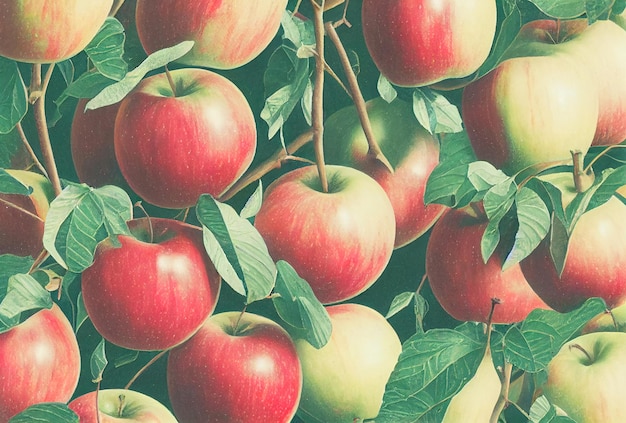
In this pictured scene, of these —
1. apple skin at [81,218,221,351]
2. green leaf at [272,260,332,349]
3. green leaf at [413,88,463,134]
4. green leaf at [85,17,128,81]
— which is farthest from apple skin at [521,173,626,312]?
green leaf at [85,17,128,81]

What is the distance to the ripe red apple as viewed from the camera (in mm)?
896

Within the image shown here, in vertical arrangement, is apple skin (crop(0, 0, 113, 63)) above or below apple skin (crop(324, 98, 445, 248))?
above

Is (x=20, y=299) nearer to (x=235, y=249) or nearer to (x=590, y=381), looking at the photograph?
(x=235, y=249)

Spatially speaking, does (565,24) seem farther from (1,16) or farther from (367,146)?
(1,16)

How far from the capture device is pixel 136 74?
0.81m

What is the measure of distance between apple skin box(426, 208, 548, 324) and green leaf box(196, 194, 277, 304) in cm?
22

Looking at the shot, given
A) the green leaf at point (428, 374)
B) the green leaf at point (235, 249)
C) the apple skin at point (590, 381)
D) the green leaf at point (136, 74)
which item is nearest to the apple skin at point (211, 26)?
the green leaf at point (136, 74)

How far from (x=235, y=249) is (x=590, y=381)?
1.29 ft

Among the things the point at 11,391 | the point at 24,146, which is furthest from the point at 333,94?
the point at 11,391

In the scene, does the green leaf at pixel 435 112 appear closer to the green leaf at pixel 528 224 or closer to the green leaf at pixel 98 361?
the green leaf at pixel 528 224

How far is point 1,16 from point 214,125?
0.64ft

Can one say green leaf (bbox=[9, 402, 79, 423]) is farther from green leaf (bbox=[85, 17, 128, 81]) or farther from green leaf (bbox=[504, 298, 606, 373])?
green leaf (bbox=[504, 298, 606, 373])

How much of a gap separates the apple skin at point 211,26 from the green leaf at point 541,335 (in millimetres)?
369

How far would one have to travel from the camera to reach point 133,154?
0.85 metres
